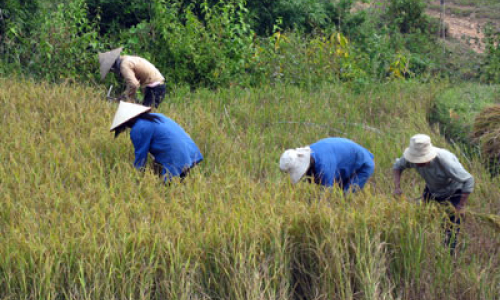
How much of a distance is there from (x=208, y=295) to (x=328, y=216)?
985mm

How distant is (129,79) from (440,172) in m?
3.83

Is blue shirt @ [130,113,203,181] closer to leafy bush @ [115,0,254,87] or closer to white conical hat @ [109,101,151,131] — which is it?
white conical hat @ [109,101,151,131]

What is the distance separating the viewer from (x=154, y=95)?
7016 mm

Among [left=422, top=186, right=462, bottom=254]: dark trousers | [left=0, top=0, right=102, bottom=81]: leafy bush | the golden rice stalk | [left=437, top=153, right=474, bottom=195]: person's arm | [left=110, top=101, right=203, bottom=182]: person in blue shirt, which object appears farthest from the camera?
[left=0, top=0, right=102, bottom=81]: leafy bush

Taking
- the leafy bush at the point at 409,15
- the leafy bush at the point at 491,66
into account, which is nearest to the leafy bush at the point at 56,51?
the leafy bush at the point at 491,66

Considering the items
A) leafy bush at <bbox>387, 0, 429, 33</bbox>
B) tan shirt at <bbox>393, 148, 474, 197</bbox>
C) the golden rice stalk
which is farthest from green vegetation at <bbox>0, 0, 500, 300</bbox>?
leafy bush at <bbox>387, 0, 429, 33</bbox>

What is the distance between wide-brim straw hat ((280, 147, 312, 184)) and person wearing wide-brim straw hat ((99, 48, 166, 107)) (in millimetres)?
2936

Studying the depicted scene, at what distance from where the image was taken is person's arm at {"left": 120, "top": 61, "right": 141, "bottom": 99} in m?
6.60

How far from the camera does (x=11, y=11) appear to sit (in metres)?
8.81

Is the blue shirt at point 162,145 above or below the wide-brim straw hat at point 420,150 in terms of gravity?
below

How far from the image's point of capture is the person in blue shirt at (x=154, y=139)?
4898 mm

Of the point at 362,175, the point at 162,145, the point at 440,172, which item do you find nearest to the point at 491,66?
the point at 362,175

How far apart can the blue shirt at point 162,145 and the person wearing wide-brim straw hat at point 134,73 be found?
1.80 meters

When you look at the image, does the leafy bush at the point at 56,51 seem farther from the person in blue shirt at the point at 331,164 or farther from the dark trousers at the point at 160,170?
the person in blue shirt at the point at 331,164
